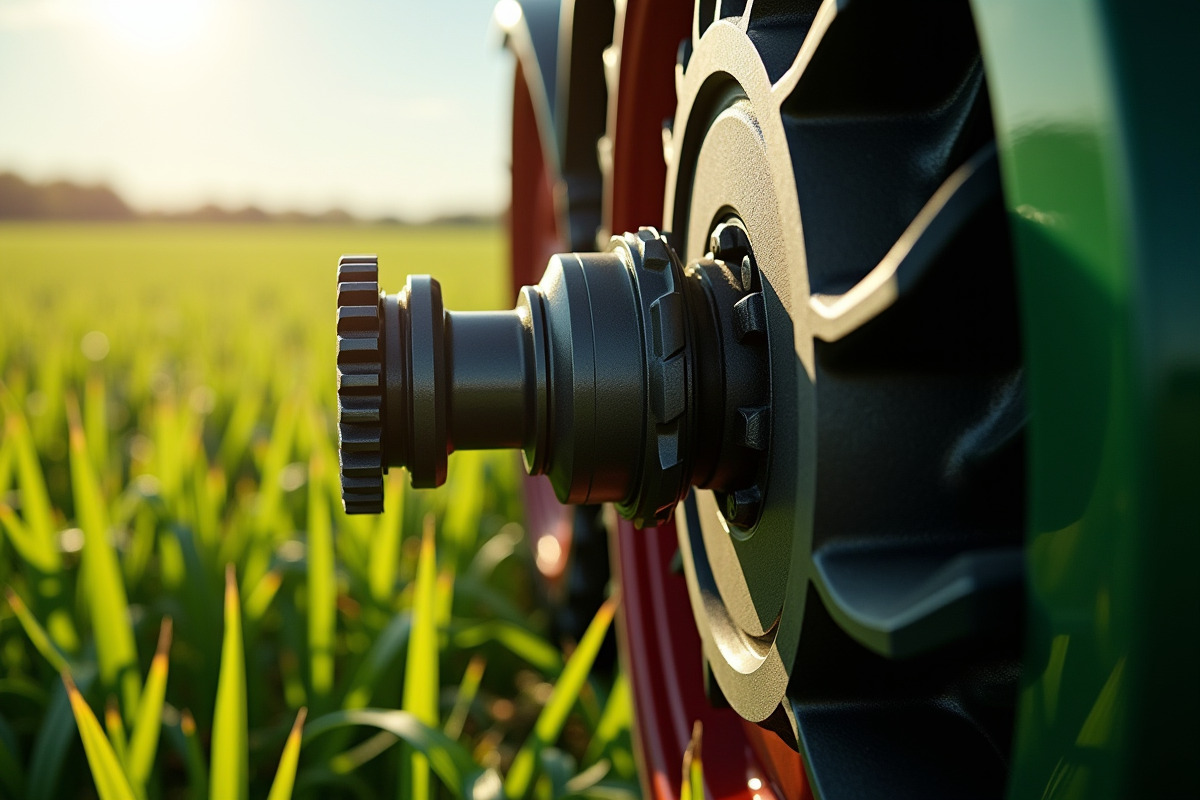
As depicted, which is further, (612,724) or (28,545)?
(28,545)

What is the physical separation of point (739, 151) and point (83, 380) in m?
3.16

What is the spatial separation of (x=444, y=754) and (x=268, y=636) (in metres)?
0.90

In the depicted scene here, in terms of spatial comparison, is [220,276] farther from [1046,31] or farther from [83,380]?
[1046,31]

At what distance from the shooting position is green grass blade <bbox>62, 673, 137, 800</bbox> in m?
0.78

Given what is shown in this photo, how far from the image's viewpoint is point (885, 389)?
45cm

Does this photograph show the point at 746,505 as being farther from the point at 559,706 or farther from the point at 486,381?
the point at 559,706

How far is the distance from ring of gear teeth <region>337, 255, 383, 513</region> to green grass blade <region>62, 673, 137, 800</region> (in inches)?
13.9

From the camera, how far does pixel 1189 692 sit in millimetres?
280

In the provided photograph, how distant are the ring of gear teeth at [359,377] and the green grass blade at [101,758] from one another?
35 centimetres

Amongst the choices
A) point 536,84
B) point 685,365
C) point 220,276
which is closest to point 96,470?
point 536,84

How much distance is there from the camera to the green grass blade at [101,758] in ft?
2.56

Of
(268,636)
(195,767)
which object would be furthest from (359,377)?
(268,636)

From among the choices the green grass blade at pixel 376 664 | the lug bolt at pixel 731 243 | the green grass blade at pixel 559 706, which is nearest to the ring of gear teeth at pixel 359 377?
the lug bolt at pixel 731 243

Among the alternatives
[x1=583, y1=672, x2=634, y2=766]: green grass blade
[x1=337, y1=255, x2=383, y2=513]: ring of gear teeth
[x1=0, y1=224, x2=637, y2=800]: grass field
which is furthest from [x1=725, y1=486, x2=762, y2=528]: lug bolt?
[x1=583, y1=672, x2=634, y2=766]: green grass blade
